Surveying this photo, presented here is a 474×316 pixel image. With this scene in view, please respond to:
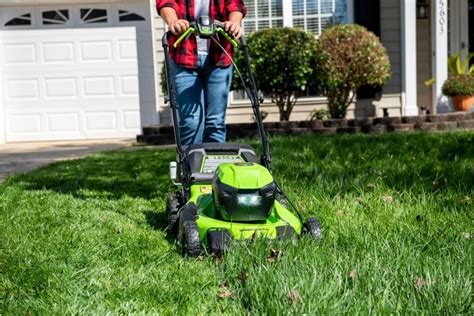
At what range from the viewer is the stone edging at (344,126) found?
9.35 meters

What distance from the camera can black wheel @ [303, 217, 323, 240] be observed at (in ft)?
9.91

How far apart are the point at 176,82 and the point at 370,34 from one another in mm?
6495

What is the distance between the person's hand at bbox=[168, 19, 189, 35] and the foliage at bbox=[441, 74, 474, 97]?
760cm

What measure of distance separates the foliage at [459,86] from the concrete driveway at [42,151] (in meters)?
5.07

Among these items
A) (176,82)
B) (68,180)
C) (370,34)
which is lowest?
(68,180)

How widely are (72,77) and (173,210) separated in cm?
862

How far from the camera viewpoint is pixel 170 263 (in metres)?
2.85

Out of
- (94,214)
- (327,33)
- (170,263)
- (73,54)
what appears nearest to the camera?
(170,263)

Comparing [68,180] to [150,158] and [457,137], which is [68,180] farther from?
[457,137]

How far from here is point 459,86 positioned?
408 inches

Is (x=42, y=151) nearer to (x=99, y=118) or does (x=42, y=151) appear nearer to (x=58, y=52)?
(x=99, y=118)

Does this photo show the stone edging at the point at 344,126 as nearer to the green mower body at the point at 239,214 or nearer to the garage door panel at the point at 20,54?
the garage door panel at the point at 20,54

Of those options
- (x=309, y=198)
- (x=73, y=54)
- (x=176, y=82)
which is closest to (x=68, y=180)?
(x=176, y=82)

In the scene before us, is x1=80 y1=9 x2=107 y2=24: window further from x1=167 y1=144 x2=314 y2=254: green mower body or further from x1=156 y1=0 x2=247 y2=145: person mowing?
x1=167 y1=144 x2=314 y2=254: green mower body
